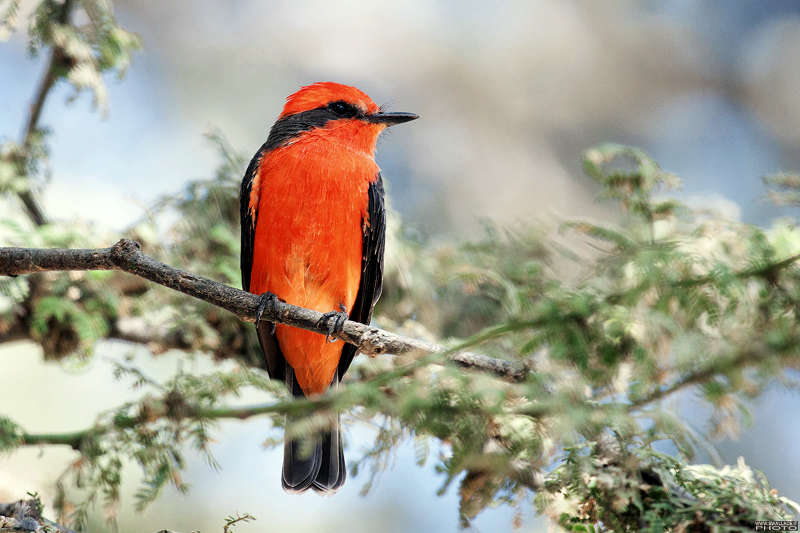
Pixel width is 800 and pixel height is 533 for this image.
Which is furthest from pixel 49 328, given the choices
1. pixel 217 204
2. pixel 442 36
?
pixel 442 36

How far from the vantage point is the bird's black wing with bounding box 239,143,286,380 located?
15.2 feet

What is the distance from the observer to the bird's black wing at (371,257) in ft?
15.6

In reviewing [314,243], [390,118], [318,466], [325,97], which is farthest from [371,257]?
[318,466]

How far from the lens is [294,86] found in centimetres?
970

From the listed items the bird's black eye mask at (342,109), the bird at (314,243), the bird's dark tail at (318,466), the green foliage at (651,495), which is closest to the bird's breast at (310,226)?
the bird at (314,243)

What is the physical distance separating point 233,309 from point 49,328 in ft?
5.84

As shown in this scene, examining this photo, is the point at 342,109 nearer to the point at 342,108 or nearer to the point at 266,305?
the point at 342,108

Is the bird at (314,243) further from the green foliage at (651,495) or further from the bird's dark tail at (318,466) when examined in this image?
the green foliage at (651,495)

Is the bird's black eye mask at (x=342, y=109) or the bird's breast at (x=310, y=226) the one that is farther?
the bird's black eye mask at (x=342, y=109)

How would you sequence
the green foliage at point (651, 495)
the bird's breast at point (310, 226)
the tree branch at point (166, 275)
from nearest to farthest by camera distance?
the green foliage at point (651, 495), the tree branch at point (166, 275), the bird's breast at point (310, 226)

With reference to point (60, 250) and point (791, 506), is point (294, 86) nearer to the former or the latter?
point (60, 250)

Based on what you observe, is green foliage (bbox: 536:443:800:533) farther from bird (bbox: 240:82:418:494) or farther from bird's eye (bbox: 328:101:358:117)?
bird's eye (bbox: 328:101:358:117)

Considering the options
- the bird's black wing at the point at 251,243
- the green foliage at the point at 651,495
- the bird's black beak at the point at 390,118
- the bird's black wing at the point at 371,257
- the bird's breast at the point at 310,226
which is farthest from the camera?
the bird's black beak at the point at 390,118

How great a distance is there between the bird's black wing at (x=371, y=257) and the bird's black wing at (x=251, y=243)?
1.65ft
